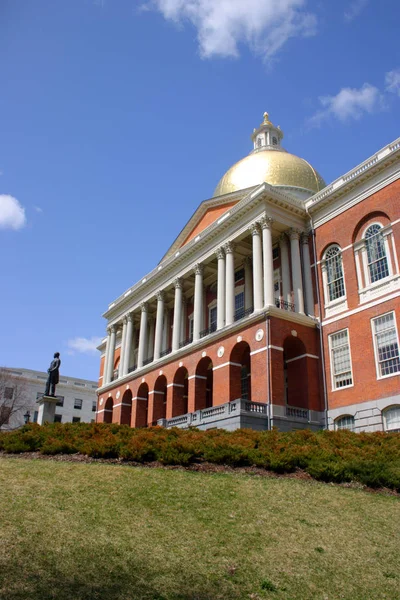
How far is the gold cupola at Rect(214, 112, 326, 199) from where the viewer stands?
150 ft

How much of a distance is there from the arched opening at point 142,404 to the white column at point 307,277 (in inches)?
691

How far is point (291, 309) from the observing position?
115 ft

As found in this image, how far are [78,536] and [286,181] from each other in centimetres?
3948

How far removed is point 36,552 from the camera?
9352 mm

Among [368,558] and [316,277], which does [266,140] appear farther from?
[368,558]

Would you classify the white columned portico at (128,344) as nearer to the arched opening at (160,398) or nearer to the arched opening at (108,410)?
the arched opening at (108,410)

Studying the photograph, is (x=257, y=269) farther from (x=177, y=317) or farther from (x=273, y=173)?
(x=273, y=173)

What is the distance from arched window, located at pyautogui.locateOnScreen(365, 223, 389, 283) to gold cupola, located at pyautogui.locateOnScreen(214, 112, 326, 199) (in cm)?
1351

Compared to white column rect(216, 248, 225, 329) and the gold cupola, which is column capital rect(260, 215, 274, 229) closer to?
white column rect(216, 248, 225, 329)

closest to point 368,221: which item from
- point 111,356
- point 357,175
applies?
point 357,175

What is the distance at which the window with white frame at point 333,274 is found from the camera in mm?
33747

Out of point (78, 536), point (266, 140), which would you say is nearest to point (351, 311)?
point (78, 536)

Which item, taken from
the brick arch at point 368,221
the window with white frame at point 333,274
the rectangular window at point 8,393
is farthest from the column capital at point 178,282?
the rectangular window at point 8,393

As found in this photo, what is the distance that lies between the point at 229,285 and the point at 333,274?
23.8ft
